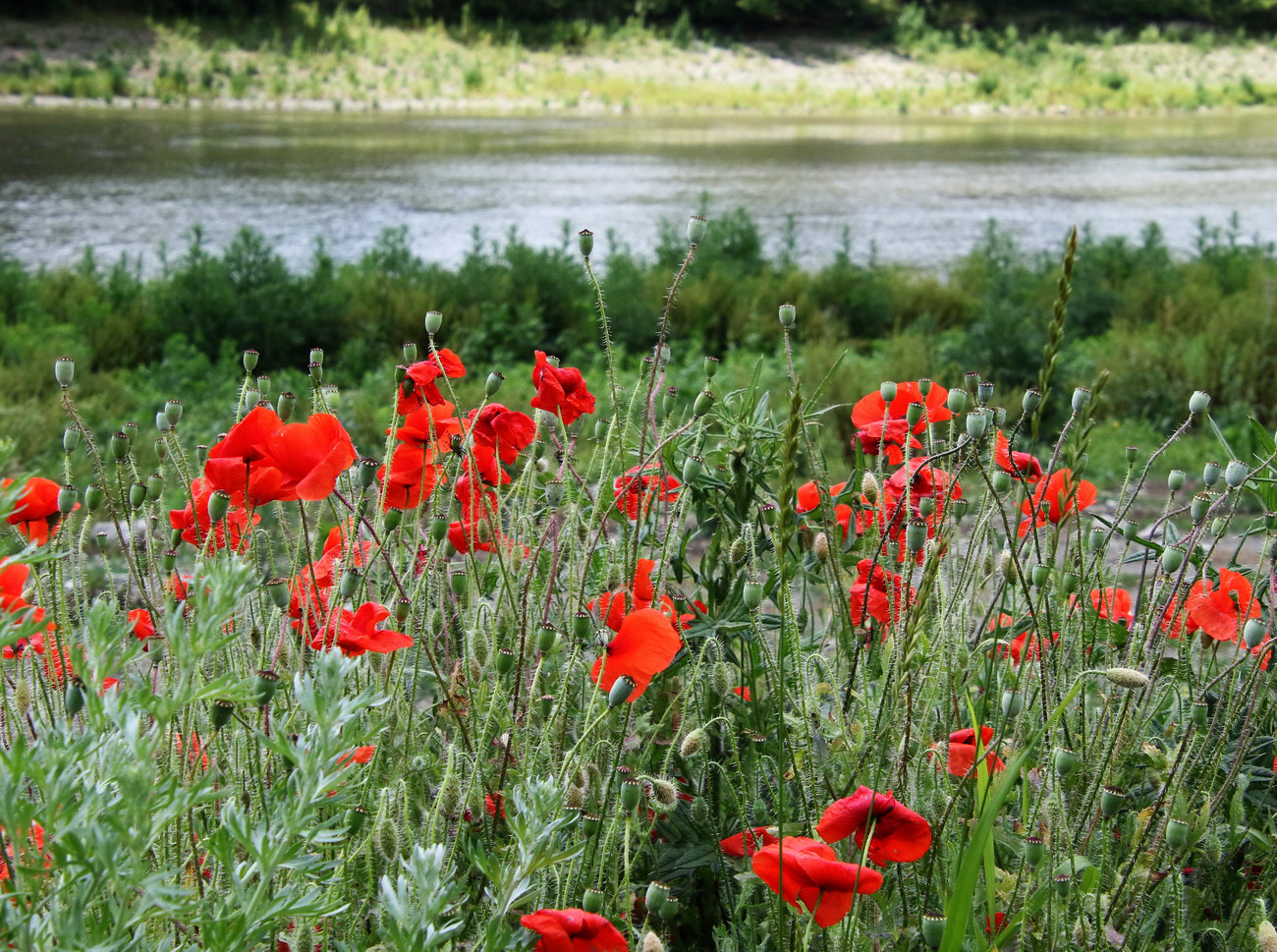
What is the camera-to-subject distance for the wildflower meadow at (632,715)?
0.70m

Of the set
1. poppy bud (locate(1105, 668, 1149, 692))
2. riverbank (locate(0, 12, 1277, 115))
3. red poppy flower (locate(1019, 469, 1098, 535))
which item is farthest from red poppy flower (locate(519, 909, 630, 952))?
riverbank (locate(0, 12, 1277, 115))

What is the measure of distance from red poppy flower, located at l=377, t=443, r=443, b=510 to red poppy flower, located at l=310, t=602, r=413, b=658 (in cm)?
21

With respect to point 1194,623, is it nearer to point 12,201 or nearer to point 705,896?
point 705,896

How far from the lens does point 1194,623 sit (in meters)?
1.28

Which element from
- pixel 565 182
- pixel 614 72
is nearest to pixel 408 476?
pixel 565 182

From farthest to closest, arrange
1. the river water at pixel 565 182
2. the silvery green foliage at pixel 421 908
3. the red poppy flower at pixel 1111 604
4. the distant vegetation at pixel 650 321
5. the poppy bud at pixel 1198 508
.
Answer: the river water at pixel 565 182
the distant vegetation at pixel 650 321
the red poppy flower at pixel 1111 604
the poppy bud at pixel 1198 508
the silvery green foliage at pixel 421 908

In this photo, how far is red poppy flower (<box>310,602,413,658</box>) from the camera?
96 cm

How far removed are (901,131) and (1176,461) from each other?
21.6m

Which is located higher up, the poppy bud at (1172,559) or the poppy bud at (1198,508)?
the poppy bud at (1198,508)

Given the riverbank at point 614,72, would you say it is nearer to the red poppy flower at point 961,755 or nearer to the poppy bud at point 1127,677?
the red poppy flower at point 961,755

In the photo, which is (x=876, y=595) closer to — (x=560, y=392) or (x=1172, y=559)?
(x=1172, y=559)

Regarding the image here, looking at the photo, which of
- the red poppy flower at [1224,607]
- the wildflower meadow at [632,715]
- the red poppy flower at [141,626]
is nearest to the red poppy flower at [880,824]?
the wildflower meadow at [632,715]

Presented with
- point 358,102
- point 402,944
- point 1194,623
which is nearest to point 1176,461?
point 1194,623

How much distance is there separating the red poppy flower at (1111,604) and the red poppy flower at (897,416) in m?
0.26
